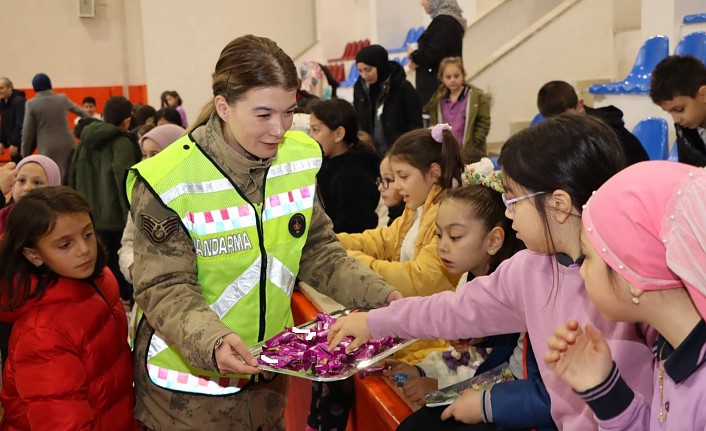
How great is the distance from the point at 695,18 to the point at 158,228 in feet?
17.4

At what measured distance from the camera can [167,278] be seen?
1999mm

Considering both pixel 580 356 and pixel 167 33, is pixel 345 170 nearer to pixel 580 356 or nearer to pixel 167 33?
pixel 580 356

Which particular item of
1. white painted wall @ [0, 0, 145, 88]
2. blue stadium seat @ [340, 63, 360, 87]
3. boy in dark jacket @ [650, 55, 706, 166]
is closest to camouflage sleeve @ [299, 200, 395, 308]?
boy in dark jacket @ [650, 55, 706, 166]

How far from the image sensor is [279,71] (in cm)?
205

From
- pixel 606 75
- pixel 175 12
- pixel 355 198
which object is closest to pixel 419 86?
pixel 606 75

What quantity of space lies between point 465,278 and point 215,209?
3.64 feet

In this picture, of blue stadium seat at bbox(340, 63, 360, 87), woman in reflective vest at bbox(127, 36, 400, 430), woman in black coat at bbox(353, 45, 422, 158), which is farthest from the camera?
blue stadium seat at bbox(340, 63, 360, 87)

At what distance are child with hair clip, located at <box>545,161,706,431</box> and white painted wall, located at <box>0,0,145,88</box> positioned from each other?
14.7m

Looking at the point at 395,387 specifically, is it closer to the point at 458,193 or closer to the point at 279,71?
the point at 458,193

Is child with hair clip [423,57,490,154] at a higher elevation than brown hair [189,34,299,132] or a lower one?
lower

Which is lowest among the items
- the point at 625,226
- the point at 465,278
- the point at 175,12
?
the point at 465,278

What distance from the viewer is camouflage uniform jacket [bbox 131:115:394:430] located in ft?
6.38

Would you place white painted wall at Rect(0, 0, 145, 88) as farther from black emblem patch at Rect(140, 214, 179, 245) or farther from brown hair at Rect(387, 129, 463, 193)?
black emblem patch at Rect(140, 214, 179, 245)

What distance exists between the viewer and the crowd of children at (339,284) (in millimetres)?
1345
